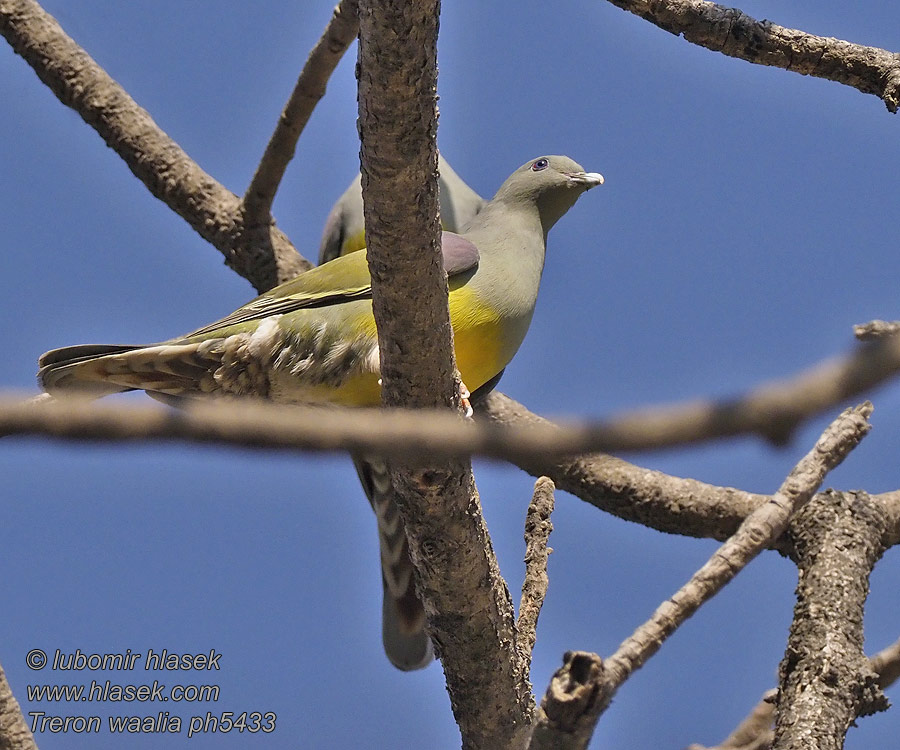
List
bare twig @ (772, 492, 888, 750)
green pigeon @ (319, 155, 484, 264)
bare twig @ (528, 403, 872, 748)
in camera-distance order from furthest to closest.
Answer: green pigeon @ (319, 155, 484, 264) → bare twig @ (772, 492, 888, 750) → bare twig @ (528, 403, 872, 748)

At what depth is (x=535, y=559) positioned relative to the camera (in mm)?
3285

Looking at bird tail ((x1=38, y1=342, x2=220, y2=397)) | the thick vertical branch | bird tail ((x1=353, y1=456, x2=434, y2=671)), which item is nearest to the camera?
the thick vertical branch

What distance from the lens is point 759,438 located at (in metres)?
0.77

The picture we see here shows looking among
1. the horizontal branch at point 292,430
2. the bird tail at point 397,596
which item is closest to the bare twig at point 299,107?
the bird tail at point 397,596

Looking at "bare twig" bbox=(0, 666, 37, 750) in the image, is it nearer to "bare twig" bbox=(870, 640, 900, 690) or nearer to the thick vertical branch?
the thick vertical branch

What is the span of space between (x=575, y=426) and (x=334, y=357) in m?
3.21

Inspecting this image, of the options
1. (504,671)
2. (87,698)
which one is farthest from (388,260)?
(87,698)

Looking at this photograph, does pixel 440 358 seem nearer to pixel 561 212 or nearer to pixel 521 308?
pixel 521 308

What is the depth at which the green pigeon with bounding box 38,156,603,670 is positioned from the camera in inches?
153

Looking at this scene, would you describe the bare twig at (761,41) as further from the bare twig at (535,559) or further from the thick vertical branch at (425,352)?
the bare twig at (535,559)

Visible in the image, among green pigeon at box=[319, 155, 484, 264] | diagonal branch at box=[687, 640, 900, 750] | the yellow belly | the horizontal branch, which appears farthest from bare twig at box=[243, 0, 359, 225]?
the horizontal branch

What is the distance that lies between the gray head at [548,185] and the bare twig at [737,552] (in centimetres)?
215

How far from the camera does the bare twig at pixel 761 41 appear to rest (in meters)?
3.35

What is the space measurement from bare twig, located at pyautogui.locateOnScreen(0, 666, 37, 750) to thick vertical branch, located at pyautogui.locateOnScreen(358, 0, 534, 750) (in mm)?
1280
